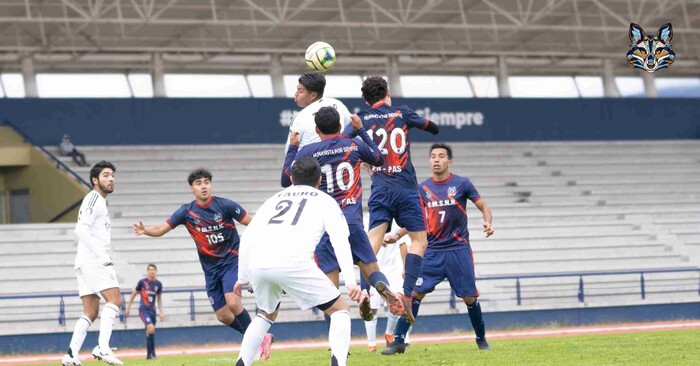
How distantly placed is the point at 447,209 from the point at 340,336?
465 cm

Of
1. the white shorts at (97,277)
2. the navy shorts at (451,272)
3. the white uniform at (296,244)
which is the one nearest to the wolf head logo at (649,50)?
the navy shorts at (451,272)

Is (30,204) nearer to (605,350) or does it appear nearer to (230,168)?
(230,168)

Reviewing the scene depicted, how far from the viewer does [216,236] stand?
13.0m

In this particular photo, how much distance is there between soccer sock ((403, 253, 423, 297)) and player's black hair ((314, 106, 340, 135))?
2.16m

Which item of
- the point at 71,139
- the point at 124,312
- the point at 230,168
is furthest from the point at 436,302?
the point at 71,139

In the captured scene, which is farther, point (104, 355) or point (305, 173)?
point (104, 355)

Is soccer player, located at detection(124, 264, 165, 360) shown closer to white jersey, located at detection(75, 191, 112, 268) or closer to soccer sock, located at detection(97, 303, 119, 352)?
soccer sock, located at detection(97, 303, 119, 352)

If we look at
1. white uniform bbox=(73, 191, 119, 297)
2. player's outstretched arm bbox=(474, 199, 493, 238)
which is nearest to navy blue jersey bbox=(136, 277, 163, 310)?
white uniform bbox=(73, 191, 119, 297)

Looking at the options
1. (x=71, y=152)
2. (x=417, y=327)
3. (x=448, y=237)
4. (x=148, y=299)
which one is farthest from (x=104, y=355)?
(x=71, y=152)

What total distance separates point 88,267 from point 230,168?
18.3 m

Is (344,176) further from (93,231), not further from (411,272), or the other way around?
(93,231)

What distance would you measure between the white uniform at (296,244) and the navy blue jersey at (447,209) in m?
4.46

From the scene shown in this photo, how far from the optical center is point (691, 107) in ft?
121

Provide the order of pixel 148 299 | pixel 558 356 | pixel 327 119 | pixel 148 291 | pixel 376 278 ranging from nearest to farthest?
pixel 376 278
pixel 327 119
pixel 558 356
pixel 148 299
pixel 148 291
